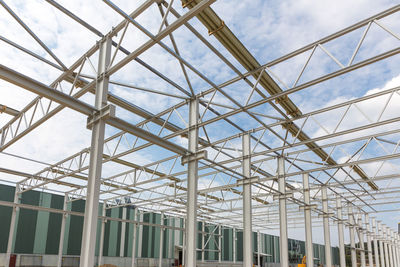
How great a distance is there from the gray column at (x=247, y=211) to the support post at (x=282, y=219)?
4.48 metres

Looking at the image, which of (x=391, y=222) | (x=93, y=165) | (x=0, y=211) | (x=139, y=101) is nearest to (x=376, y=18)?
(x=93, y=165)

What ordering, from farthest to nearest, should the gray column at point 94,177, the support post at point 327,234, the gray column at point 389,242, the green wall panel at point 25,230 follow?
the gray column at point 389,242
the green wall panel at point 25,230
the support post at point 327,234
the gray column at point 94,177

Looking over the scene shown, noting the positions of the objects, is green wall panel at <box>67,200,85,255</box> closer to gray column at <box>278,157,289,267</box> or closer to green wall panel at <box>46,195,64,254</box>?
green wall panel at <box>46,195,64,254</box>

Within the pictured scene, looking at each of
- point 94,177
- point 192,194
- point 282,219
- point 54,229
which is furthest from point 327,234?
point 54,229

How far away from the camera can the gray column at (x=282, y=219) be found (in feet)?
72.4

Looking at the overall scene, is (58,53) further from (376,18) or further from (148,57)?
(376,18)

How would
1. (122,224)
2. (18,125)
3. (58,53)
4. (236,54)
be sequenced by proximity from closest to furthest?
(236,54)
(58,53)
(18,125)
(122,224)

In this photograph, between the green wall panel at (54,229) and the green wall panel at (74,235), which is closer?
the green wall panel at (54,229)

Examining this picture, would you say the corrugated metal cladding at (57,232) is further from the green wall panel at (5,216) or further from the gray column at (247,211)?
the gray column at (247,211)

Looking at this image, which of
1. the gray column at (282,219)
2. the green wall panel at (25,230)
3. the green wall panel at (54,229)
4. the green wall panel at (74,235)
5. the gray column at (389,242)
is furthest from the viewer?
the gray column at (389,242)

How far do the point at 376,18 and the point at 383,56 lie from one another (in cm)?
131

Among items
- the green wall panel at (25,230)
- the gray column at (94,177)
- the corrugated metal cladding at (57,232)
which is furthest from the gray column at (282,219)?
the green wall panel at (25,230)

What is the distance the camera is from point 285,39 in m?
13.2

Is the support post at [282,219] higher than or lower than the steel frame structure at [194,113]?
lower
